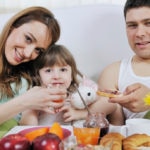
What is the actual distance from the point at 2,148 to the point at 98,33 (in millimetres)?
751

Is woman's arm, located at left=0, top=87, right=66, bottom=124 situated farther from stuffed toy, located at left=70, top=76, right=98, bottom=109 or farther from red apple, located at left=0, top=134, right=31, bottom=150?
red apple, located at left=0, top=134, right=31, bottom=150

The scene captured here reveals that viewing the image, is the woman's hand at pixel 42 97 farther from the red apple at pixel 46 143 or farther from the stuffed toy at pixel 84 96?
the red apple at pixel 46 143

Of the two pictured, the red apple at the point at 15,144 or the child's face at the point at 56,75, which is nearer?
the red apple at the point at 15,144

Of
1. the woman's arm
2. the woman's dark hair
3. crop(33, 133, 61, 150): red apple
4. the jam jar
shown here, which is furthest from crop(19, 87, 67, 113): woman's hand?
crop(33, 133, 61, 150): red apple

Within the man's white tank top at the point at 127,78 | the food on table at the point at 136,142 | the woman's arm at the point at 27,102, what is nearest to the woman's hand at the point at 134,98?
the man's white tank top at the point at 127,78

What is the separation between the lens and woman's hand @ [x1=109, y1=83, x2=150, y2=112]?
1129 millimetres

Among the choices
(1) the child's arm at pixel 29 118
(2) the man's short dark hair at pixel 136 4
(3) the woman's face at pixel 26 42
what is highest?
(2) the man's short dark hair at pixel 136 4

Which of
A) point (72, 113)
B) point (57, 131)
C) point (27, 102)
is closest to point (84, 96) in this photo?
point (72, 113)

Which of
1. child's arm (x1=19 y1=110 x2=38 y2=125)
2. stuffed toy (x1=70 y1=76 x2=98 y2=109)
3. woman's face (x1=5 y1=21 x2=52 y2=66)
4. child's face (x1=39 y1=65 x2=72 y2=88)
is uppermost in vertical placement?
woman's face (x1=5 y1=21 x2=52 y2=66)

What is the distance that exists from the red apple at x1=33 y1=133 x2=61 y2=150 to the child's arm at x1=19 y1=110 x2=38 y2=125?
0.38 m

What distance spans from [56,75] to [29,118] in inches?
7.0

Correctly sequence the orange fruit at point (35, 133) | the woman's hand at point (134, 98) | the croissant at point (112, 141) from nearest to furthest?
1. the croissant at point (112, 141)
2. the orange fruit at point (35, 133)
3. the woman's hand at point (134, 98)

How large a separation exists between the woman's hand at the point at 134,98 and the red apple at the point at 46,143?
13.3 inches

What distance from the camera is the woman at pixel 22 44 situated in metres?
1.28
